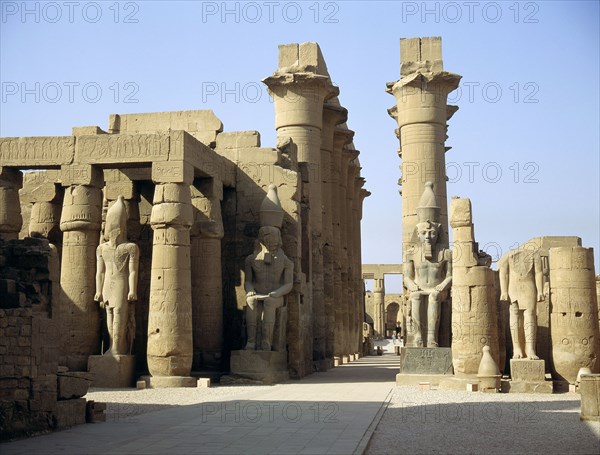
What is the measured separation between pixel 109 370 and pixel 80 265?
2.42 m

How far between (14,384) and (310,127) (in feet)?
57.8

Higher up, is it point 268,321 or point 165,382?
point 268,321

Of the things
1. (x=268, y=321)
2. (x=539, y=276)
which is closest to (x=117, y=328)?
(x=268, y=321)

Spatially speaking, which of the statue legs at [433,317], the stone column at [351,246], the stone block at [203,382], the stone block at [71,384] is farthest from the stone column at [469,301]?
the stone column at [351,246]

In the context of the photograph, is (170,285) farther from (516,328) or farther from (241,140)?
(516,328)

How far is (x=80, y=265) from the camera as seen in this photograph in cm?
1806

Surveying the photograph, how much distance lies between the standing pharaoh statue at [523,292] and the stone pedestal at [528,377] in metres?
0.33

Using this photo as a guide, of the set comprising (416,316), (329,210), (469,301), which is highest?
(329,210)

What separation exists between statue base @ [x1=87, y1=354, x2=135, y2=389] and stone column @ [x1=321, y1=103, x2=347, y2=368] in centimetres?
1139

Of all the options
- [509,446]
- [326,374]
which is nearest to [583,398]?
[509,446]

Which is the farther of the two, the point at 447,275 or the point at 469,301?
the point at 447,275

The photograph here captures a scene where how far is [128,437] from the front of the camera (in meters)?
9.81

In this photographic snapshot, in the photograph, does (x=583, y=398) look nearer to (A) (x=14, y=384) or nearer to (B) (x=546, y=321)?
(B) (x=546, y=321)

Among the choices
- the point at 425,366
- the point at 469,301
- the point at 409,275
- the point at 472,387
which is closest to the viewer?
the point at 472,387
